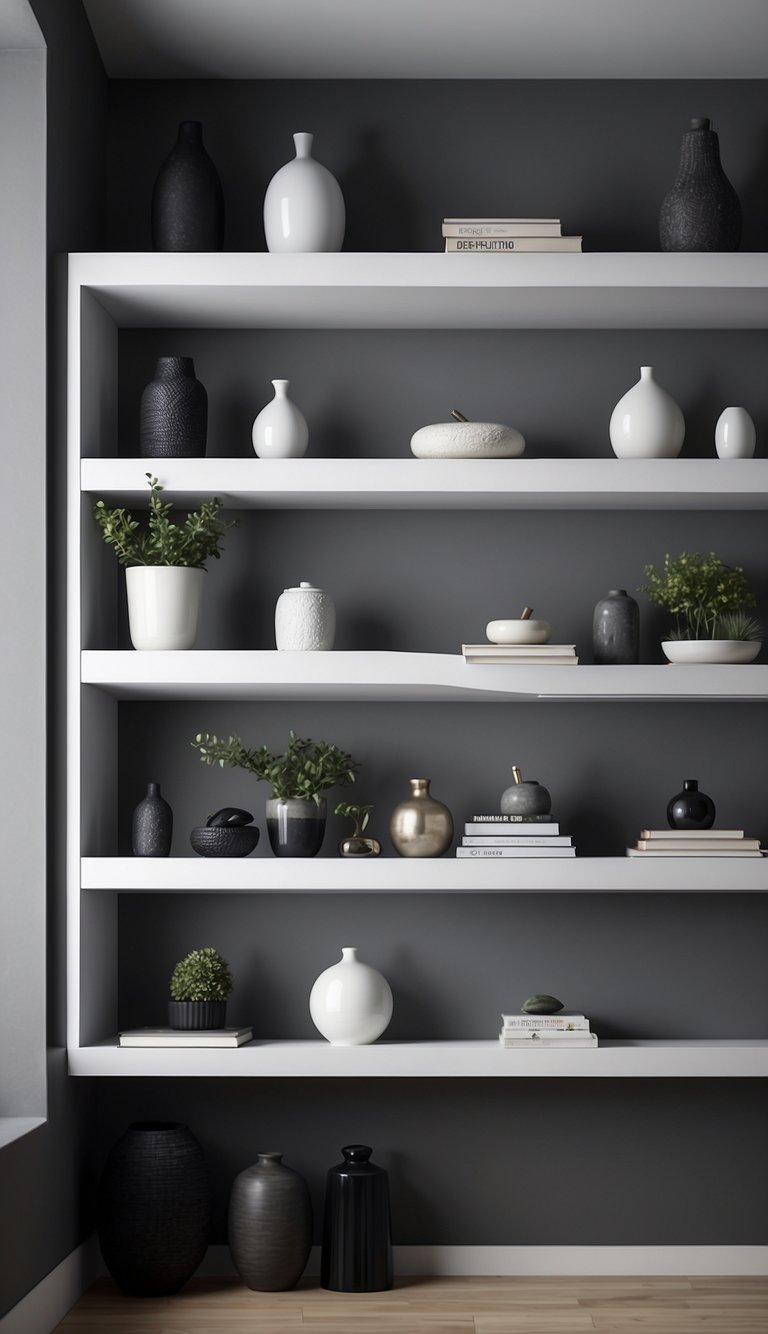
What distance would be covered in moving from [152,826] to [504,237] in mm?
1484

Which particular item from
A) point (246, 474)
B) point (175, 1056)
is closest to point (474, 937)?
point (175, 1056)

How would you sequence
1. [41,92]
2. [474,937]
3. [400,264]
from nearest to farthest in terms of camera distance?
1. [41,92]
2. [400,264]
3. [474,937]

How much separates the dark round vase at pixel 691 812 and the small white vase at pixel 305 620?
2.73ft

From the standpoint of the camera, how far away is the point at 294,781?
9.92 ft

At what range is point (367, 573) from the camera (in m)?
3.23

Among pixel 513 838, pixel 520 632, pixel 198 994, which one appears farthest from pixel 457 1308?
pixel 520 632

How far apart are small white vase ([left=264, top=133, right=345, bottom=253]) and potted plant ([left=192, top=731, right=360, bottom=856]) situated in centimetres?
111

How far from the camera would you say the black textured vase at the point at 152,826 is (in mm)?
2975

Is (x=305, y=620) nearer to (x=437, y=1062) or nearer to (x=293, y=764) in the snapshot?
(x=293, y=764)

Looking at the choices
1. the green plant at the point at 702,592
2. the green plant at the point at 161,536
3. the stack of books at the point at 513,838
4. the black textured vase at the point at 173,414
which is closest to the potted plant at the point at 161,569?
the green plant at the point at 161,536

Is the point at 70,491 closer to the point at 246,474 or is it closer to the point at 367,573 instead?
the point at 246,474

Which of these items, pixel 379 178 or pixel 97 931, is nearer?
pixel 97 931

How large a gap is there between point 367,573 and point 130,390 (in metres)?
0.71

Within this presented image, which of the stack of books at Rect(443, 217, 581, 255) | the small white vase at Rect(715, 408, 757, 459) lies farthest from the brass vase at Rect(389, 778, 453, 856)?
the stack of books at Rect(443, 217, 581, 255)
